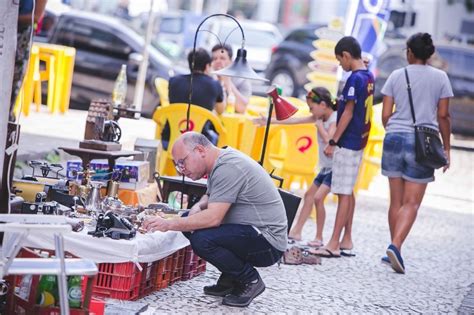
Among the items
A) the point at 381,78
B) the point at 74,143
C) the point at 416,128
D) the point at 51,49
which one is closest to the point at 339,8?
the point at 381,78

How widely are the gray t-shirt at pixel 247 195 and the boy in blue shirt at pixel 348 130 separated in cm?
223

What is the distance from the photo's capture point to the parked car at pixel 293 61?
23.5 m

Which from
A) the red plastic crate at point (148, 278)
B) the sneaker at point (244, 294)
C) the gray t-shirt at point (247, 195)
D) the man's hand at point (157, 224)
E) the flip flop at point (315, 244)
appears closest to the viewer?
the man's hand at point (157, 224)

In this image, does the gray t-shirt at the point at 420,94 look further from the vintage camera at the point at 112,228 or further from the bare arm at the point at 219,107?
the vintage camera at the point at 112,228

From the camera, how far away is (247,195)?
614cm

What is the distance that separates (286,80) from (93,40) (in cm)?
697

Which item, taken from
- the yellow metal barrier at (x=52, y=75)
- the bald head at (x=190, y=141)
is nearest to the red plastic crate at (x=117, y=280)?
the bald head at (x=190, y=141)

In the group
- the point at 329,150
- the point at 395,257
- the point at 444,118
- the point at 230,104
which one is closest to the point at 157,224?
the point at 395,257

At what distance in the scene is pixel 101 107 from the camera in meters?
8.24

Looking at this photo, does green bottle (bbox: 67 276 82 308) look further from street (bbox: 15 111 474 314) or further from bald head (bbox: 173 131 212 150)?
bald head (bbox: 173 131 212 150)

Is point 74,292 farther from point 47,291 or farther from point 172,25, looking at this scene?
point 172,25

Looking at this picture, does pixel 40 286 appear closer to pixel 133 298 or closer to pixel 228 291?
pixel 133 298

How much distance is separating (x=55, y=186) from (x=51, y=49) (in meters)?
8.64

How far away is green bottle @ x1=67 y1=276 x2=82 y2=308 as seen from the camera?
513cm
